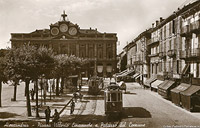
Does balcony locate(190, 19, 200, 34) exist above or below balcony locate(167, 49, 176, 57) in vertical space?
above

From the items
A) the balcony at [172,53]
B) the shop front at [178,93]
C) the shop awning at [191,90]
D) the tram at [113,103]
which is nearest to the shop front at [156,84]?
the balcony at [172,53]

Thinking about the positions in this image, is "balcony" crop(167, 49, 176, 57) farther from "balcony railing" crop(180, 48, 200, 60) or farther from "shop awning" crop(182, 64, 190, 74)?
"shop awning" crop(182, 64, 190, 74)

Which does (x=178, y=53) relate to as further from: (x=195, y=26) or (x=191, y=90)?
(x=191, y=90)

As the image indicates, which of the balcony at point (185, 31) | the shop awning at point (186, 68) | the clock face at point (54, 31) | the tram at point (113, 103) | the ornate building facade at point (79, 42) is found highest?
the clock face at point (54, 31)

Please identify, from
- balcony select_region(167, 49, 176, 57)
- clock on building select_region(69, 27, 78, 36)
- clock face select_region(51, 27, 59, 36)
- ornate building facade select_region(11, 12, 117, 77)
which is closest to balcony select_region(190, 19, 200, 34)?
balcony select_region(167, 49, 176, 57)

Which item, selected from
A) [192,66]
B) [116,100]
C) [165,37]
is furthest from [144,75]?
[116,100]

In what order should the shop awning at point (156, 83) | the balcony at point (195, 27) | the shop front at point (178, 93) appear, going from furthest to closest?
the shop awning at point (156, 83) → the balcony at point (195, 27) → the shop front at point (178, 93)

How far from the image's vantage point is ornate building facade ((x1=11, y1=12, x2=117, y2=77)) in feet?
244

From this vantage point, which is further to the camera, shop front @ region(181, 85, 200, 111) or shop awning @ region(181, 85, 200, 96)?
shop awning @ region(181, 85, 200, 96)

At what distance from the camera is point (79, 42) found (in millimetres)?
75438

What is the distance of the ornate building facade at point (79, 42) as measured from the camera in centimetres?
7450

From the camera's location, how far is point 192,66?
84.6 feet

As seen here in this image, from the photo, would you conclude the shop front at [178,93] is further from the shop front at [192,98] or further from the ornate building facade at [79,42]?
the ornate building facade at [79,42]

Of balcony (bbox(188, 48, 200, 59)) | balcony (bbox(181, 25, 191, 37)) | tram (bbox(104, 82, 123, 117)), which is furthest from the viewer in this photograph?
balcony (bbox(181, 25, 191, 37))
